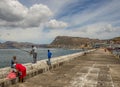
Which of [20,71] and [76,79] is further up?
[20,71]

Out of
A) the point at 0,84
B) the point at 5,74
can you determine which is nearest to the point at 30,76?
the point at 5,74

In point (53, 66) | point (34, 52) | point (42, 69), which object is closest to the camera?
point (42, 69)

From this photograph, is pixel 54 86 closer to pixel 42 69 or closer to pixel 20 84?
pixel 20 84

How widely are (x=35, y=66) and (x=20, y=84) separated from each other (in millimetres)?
5257

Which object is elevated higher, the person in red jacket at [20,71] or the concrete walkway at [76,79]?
the person in red jacket at [20,71]

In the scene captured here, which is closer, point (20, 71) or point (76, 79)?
point (20, 71)

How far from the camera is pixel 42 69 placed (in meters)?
16.6

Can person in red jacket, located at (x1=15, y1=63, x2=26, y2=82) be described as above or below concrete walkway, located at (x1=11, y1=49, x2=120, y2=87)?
above

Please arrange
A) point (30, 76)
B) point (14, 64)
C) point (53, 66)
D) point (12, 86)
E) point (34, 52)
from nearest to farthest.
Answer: point (12, 86)
point (14, 64)
point (30, 76)
point (34, 52)
point (53, 66)

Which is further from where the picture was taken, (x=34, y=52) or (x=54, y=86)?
(x=34, y=52)

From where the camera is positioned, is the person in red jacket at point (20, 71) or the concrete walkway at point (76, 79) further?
Answer: the person in red jacket at point (20, 71)

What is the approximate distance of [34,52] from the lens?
→ 17922mm

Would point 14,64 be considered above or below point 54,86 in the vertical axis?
above

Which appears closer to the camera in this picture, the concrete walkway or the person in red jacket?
the concrete walkway
